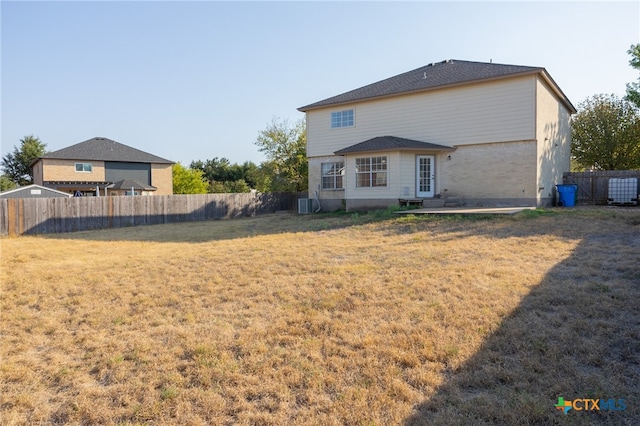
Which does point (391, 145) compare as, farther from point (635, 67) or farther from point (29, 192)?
point (29, 192)

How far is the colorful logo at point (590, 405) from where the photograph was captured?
2926 millimetres

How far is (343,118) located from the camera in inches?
818

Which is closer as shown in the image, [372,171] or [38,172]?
[372,171]

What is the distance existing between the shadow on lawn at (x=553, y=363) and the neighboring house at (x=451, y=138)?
11.3 metres

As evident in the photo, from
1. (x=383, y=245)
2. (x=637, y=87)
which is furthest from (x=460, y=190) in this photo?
(x=637, y=87)

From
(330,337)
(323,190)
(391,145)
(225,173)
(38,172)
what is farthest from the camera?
(225,173)

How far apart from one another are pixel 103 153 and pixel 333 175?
1094 inches

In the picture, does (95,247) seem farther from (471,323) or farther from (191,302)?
(471,323)

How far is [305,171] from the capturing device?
30047mm

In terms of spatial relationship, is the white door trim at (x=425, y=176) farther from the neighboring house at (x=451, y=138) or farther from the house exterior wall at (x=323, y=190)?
the house exterior wall at (x=323, y=190)

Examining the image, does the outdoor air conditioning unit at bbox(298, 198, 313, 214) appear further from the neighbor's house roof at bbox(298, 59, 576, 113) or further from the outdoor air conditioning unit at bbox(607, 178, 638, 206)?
the outdoor air conditioning unit at bbox(607, 178, 638, 206)

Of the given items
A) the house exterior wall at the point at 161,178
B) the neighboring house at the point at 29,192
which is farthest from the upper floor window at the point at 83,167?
the neighboring house at the point at 29,192

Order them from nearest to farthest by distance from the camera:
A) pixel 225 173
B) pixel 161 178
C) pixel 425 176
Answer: pixel 425 176, pixel 161 178, pixel 225 173

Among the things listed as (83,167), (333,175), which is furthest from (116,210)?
(83,167)
